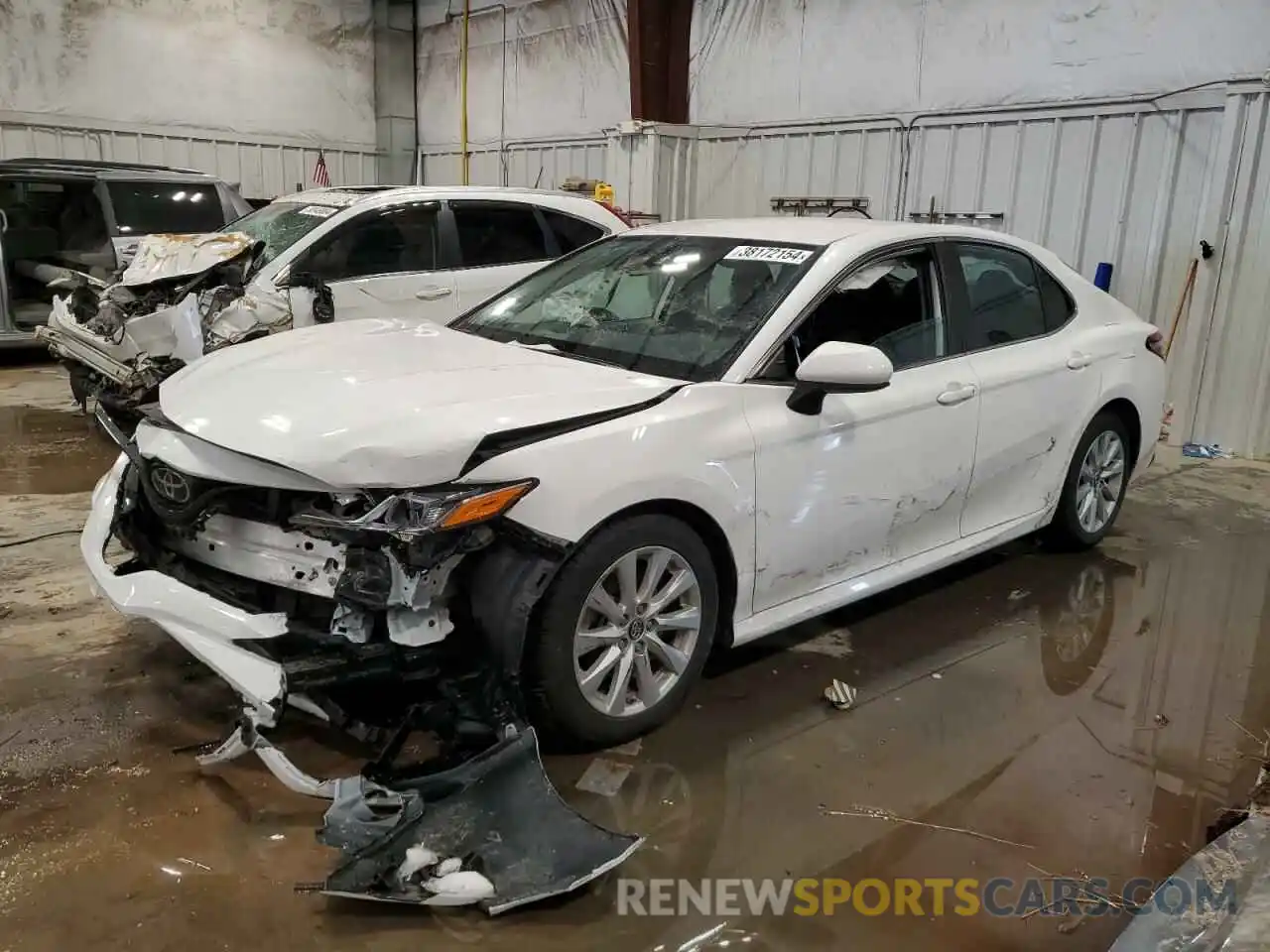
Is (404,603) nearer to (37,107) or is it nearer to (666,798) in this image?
(666,798)

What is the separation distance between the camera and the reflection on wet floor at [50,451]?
5.85m

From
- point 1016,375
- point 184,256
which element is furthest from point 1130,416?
point 184,256

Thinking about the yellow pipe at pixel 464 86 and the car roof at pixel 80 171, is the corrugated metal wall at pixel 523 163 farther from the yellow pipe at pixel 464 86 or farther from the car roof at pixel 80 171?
the car roof at pixel 80 171

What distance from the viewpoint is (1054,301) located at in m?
4.59

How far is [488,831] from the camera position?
8.21 ft

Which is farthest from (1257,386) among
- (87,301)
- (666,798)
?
(87,301)

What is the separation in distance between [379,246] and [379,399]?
416 cm

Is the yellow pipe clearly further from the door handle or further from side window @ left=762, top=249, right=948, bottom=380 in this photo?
the door handle

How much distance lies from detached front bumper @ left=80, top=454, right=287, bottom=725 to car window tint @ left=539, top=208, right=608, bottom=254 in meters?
4.85

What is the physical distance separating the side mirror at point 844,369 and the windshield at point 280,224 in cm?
432

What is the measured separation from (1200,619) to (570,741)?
300 cm

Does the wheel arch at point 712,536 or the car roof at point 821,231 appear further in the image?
the car roof at point 821,231

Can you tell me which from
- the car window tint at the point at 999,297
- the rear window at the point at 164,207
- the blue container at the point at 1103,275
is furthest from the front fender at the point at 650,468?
the rear window at the point at 164,207

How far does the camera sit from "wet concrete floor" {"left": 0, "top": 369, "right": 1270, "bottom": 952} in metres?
2.41
